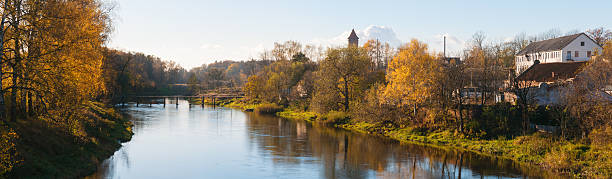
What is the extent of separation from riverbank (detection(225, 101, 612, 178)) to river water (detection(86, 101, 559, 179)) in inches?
47.9

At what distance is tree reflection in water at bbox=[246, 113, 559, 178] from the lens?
2683 cm

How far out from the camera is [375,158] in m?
31.3

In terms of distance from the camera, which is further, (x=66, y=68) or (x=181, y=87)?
(x=181, y=87)

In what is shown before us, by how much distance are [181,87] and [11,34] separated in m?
115

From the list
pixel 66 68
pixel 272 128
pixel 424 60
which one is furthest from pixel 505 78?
pixel 66 68

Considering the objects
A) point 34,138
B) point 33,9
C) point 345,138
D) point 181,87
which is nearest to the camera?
point 33,9

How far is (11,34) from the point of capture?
61.0 ft

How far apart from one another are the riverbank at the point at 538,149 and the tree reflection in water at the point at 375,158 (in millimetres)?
Answer: 1082

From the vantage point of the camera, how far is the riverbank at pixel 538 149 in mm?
25922

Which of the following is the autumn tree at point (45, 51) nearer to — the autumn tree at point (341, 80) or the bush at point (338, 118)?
the autumn tree at point (341, 80)

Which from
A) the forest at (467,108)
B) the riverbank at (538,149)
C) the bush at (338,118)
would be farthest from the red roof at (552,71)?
the bush at (338,118)

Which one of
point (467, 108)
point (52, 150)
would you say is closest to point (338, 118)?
point (467, 108)

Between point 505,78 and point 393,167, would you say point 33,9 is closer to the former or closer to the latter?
point 393,167

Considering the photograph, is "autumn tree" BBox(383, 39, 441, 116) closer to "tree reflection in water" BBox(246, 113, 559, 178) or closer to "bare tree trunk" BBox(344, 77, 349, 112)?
"tree reflection in water" BBox(246, 113, 559, 178)
